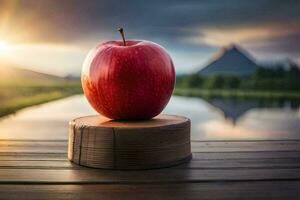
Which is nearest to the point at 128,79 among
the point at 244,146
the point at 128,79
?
the point at 128,79

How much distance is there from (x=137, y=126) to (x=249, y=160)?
1.72 ft

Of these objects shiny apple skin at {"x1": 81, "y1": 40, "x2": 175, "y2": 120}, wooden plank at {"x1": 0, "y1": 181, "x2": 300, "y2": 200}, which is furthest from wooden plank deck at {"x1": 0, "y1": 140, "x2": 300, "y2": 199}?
shiny apple skin at {"x1": 81, "y1": 40, "x2": 175, "y2": 120}

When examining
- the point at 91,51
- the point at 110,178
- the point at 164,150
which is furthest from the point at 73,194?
the point at 91,51

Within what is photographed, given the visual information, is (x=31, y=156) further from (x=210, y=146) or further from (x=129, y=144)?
(x=210, y=146)

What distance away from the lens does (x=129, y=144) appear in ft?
6.11

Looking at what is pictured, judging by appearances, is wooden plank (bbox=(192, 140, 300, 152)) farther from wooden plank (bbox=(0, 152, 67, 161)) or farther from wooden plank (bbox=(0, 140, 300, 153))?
wooden plank (bbox=(0, 152, 67, 161))

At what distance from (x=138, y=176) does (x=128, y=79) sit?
0.46 meters

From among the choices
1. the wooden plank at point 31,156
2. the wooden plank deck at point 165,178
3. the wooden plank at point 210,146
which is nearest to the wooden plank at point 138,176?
the wooden plank deck at point 165,178

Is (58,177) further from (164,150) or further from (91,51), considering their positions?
(91,51)

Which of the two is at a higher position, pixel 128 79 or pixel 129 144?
pixel 128 79

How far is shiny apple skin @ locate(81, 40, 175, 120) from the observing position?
6.60 ft

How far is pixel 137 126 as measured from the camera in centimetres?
190

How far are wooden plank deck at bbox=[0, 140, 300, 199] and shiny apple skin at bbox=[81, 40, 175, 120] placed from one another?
299mm

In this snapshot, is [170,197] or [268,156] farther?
[268,156]
